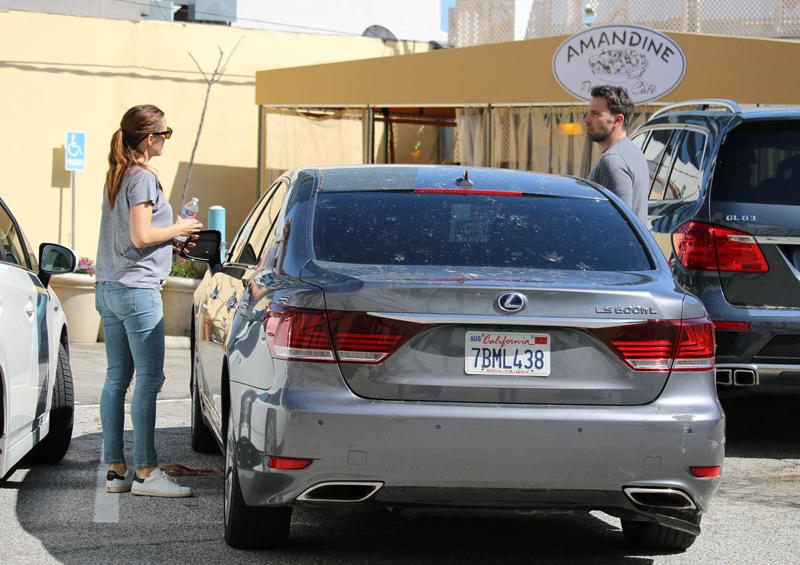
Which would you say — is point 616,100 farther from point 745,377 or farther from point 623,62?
point 623,62

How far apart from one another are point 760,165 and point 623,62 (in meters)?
4.80

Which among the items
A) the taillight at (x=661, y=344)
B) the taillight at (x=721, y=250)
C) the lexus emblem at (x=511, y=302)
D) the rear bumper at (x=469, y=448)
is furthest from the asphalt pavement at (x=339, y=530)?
the taillight at (x=721, y=250)

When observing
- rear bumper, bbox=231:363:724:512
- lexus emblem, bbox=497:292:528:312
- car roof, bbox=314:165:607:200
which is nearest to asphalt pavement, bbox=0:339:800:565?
rear bumper, bbox=231:363:724:512

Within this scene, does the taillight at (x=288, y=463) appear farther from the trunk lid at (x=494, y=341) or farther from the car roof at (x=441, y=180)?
the car roof at (x=441, y=180)

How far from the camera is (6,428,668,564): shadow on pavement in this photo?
526 centimetres

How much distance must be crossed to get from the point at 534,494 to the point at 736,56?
11491 mm

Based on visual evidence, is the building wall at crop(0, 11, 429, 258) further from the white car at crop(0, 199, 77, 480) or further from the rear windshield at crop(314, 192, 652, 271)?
the rear windshield at crop(314, 192, 652, 271)

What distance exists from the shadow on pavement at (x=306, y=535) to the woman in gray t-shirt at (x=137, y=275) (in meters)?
0.30

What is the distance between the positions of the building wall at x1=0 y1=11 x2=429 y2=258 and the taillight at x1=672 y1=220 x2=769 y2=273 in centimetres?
1460

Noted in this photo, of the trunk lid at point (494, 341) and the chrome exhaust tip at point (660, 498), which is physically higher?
the trunk lid at point (494, 341)

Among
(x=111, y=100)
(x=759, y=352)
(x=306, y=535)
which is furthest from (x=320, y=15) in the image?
(x=306, y=535)

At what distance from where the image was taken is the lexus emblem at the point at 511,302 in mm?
4562

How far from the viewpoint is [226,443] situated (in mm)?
5348

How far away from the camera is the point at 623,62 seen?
12180mm
